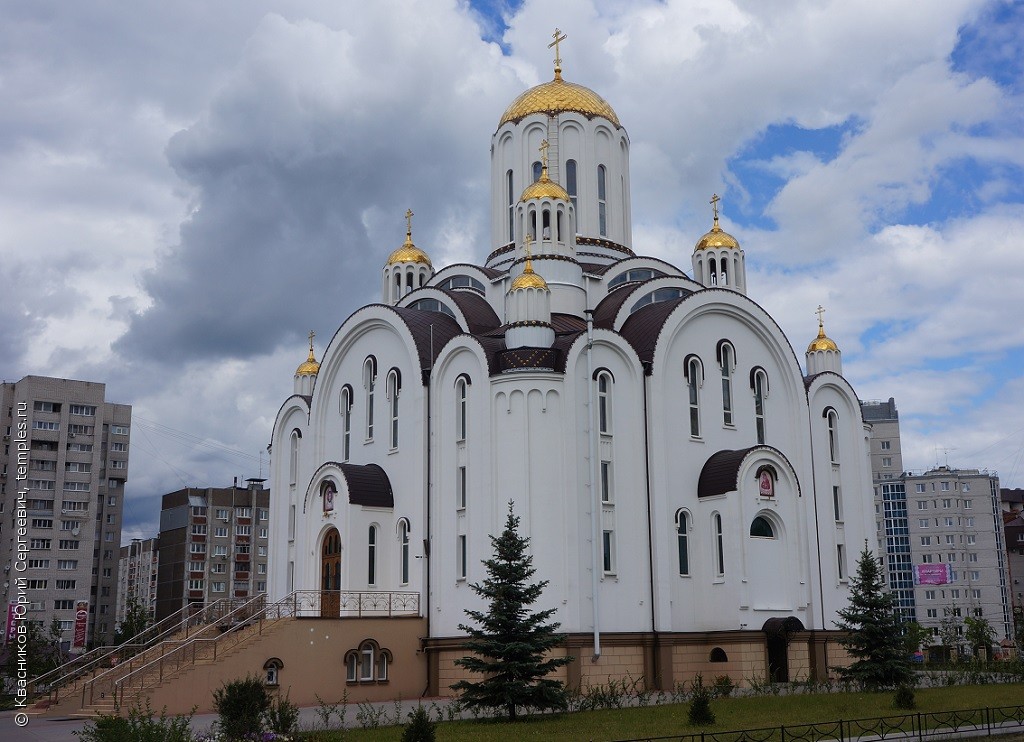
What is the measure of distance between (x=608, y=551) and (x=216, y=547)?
50.9 meters

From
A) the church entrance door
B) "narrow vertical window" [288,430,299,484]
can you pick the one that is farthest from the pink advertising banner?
the church entrance door

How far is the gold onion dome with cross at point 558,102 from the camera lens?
35531 millimetres

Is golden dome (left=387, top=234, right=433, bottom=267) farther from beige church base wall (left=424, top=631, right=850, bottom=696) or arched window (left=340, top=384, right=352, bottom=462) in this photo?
beige church base wall (left=424, top=631, right=850, bottom=696)

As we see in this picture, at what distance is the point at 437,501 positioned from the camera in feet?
90.7

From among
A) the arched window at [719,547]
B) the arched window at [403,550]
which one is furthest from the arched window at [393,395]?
the arched window at [719,547]

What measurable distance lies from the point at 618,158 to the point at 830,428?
11089 millimetres

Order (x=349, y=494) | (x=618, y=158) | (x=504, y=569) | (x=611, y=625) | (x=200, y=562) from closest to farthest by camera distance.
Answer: (x=504, y=569), (x=611, y=625), (x=349, y=494), (x=618, y=158), (x=200, y=562)

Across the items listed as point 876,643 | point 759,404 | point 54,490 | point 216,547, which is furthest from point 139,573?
point 876,643

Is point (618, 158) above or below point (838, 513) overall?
above

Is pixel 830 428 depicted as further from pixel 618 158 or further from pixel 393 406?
pixel 393 406

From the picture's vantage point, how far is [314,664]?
975 inches

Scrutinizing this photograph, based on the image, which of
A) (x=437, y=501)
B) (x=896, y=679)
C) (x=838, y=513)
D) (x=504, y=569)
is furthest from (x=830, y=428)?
(x=504, y=569)

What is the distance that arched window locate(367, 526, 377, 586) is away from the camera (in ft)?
93.4

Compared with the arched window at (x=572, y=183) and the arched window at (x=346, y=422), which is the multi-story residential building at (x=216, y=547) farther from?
the arched window at (x=572, y=183)
